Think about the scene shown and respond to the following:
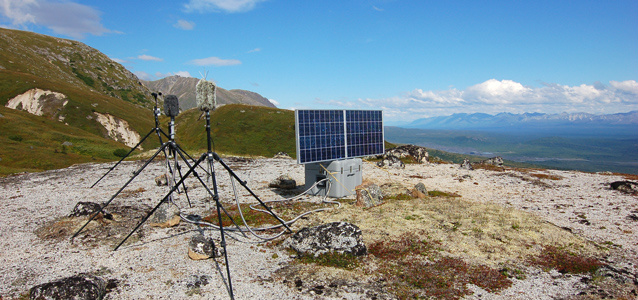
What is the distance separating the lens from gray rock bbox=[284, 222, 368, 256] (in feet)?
39.6

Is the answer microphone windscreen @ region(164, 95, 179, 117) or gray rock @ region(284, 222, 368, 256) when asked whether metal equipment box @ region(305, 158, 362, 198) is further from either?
microphone windscreen @ region(164, 95, 179, 117)

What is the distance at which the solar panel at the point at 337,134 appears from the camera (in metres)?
19.9

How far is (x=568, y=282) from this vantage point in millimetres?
10430

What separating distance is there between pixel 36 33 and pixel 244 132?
12504 cm

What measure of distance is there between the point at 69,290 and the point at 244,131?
249ft

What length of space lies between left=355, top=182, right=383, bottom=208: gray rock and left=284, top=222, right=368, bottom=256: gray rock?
6649 mm

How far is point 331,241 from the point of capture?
1223 centimetres

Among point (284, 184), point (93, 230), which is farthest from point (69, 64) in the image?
point (93, 230)

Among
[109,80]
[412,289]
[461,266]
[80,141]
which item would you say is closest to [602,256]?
[461,266]

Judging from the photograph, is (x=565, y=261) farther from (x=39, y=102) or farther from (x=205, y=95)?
(x=39, y=102)

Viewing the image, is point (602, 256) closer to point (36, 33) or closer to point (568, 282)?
point (568, 282)

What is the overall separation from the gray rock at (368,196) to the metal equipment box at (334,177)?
1803 mm

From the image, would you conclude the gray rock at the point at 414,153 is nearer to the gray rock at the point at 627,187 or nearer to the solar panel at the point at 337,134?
the gray rock at the point at 627,187

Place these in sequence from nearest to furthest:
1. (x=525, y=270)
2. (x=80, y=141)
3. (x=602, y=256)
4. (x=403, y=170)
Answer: (x=525, y=270)
(x=602, y=256)
(x=403, y=170)
(x=80, y=141)
